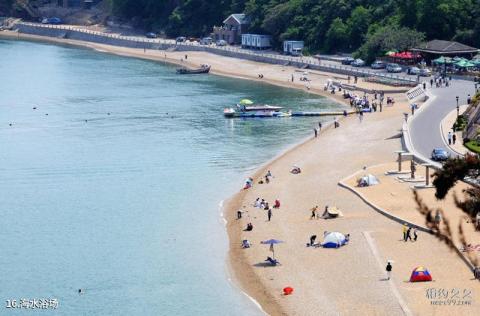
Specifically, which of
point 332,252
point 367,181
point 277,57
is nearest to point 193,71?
point 277,57

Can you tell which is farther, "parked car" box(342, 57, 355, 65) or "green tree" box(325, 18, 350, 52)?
"green tree" box(325, 18, 350, 52)

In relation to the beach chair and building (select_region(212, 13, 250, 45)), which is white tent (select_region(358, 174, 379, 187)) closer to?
the beach chair

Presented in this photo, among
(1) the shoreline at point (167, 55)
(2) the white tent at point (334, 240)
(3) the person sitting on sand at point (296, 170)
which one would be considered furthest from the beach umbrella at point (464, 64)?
(2) the white tent at point (334, 240)

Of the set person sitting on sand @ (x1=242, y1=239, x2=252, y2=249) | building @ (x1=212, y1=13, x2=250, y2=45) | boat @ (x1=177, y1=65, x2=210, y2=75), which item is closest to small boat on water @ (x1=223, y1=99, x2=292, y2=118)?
boat @ (x1=177, y1=65, x2=210, y2=75)

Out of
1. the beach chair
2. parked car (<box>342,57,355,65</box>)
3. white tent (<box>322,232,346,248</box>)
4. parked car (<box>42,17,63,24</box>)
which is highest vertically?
parked car (<box>342,57,355,65</box>)

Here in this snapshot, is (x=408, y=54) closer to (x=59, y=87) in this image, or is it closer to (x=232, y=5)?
(x=59, y=87)

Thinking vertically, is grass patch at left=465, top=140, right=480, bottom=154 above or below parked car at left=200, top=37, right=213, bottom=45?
above

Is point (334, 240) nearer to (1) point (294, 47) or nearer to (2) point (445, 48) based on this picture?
(2) point (445, 48)
